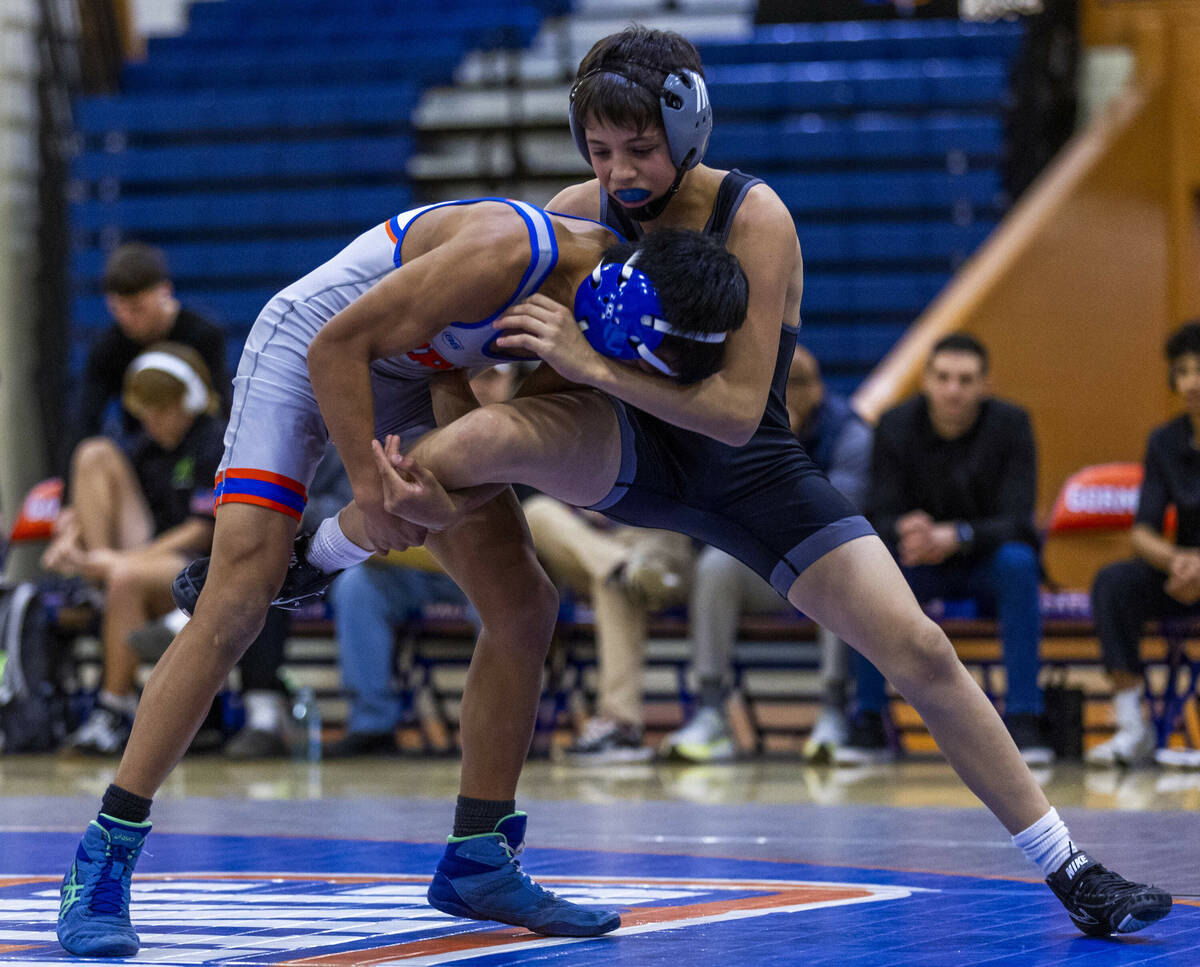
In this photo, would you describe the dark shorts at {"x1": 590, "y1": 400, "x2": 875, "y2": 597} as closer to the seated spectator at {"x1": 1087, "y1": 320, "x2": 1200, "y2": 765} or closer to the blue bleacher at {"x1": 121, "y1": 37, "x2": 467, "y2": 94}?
the seated spectator at {"x1": 1087, "y1": 320, "x2": 1200, "y2": 765}

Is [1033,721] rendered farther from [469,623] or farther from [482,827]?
[482,827]

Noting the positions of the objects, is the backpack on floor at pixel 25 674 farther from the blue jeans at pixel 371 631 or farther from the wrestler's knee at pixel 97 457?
the blue jeans at pixel 371 631

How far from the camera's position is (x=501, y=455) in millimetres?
2355

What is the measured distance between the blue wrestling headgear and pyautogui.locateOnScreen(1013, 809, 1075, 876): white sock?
86cm

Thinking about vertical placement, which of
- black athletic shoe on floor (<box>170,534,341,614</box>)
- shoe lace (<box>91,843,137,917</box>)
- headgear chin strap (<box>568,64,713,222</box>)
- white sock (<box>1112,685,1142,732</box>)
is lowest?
white sock (<box>1112,685,1142,732</box>)

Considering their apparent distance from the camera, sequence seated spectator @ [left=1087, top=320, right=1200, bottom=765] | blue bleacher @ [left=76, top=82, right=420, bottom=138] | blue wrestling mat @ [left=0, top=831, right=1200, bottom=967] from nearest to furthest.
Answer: blue wrestling mat @ [left=0, top=831, right=1200, bottom=967] < seated spectator @ [left=1087, top=320, right=1200, bottom=765] < blue bleacher @ [left=76, top=82, right=420, bottom=138]

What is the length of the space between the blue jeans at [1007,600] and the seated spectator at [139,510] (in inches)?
89.6

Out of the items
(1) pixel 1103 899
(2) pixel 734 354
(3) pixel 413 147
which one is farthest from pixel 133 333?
(1) pixel 1103 899

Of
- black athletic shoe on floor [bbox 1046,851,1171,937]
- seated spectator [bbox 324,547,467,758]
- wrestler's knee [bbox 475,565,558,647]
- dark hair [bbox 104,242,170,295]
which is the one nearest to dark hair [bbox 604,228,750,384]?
wrestler's knee [bbox 475,565,558,647]

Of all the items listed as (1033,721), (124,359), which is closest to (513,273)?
(1033,721)

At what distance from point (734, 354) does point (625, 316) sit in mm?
182

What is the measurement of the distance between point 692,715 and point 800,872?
2585 mm

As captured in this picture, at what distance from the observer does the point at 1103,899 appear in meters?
2.42

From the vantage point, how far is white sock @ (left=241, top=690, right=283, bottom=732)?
5.68m
